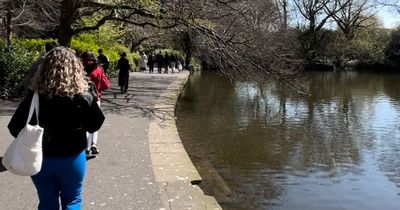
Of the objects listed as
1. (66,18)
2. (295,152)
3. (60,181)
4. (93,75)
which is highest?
(66,18)

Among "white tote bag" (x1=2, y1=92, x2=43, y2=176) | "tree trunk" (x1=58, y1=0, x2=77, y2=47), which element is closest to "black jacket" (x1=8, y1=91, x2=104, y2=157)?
"white tote bag" (x1=2, y1=92, x2=43, y2=176)

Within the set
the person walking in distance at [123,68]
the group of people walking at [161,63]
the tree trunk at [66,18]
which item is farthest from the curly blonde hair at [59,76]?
the group of people walking at [161,63]

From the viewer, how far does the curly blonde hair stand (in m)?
3.51

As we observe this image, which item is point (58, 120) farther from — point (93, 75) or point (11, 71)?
point (11, 71)

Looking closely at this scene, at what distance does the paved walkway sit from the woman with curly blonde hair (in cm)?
184

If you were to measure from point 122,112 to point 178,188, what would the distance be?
24.6 ft

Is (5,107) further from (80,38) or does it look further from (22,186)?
(80,38)

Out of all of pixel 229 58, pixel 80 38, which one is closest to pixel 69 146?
pixel 229 58

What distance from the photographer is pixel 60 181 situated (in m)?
3.70

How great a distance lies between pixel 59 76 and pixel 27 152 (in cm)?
56

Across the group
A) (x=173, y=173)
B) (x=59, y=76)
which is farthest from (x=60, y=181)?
(x=173, y=173)

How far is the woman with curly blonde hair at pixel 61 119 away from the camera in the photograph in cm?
354

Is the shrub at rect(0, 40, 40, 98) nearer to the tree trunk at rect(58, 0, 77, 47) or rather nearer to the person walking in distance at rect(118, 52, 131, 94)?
the tree trunk at rect(58, 0, 77, 47)

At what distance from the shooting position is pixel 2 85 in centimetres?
1480
